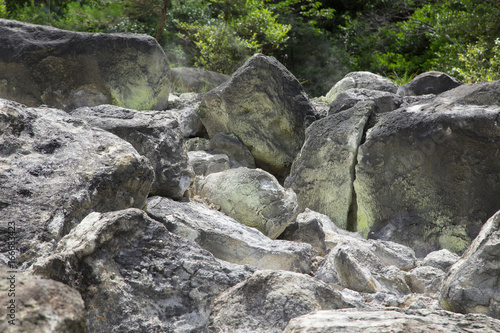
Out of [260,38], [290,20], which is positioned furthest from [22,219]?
[290,20]

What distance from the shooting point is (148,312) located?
1.68 m

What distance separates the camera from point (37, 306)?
1113 mm

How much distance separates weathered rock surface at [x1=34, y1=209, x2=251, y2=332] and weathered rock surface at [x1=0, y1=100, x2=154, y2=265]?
0.26 meters

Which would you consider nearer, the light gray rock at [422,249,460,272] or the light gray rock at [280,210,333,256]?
the light gray rock at [422,249,460,272]

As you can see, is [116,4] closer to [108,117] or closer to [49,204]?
[108,117]

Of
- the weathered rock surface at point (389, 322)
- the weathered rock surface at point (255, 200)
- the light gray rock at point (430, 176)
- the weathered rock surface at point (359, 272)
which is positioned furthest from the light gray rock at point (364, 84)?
the weathered rock surface at point (389, 322)

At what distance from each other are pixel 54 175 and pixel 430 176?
287 cm

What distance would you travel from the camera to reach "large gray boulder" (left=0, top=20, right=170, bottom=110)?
509 cm

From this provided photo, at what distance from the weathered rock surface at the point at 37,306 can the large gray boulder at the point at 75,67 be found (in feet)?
14.6

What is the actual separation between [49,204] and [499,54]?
26.9 ft

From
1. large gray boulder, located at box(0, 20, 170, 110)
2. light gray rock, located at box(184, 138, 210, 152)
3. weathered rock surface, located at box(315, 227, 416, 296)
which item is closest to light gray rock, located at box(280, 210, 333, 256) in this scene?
weathered rock surface, located at box(315, 227, 416, 296)

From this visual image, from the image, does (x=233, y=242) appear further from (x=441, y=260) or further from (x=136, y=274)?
(x=441, y=260)

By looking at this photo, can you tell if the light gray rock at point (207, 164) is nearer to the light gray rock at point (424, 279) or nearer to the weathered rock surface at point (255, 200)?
the weathered rock surface at point (255, 200)

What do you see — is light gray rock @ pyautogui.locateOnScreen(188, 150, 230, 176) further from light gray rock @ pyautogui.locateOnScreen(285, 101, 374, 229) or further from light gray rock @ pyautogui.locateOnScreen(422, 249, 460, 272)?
light gray rock @ pyautogui.locateOnScreen(422, 249, 460, 272)
